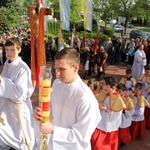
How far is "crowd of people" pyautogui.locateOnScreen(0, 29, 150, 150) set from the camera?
7.74 ft

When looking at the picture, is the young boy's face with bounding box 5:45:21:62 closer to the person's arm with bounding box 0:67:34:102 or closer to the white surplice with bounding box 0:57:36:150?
the white surplice with bounding box 0:57:36:150

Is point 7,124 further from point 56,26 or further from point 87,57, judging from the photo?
point 56,26

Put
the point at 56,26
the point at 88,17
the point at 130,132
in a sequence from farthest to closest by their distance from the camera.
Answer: the point at 56,26, the point at 88,17, the point at 130,132

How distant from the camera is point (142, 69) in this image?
36.2ft

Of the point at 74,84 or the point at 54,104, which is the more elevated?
A: the point at 74,84

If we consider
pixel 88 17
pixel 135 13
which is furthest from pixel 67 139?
pixel 135 13

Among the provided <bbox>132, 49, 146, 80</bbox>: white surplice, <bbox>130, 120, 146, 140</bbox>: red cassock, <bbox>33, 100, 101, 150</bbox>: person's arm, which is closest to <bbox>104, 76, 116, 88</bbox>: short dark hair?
<bbox>130, 120, 146, 140</bbox>: red cassock

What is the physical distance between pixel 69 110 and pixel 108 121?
2.10 metres

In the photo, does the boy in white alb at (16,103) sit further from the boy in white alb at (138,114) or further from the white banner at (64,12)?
the white banner at (64,12)

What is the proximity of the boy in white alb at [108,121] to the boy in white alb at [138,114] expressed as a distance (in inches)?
37.9

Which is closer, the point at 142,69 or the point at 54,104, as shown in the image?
the point at 54,104

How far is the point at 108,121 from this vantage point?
4414mm

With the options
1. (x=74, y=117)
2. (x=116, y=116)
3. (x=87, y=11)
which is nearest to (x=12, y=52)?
(x=74, y=117)

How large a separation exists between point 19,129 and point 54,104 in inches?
73.9
